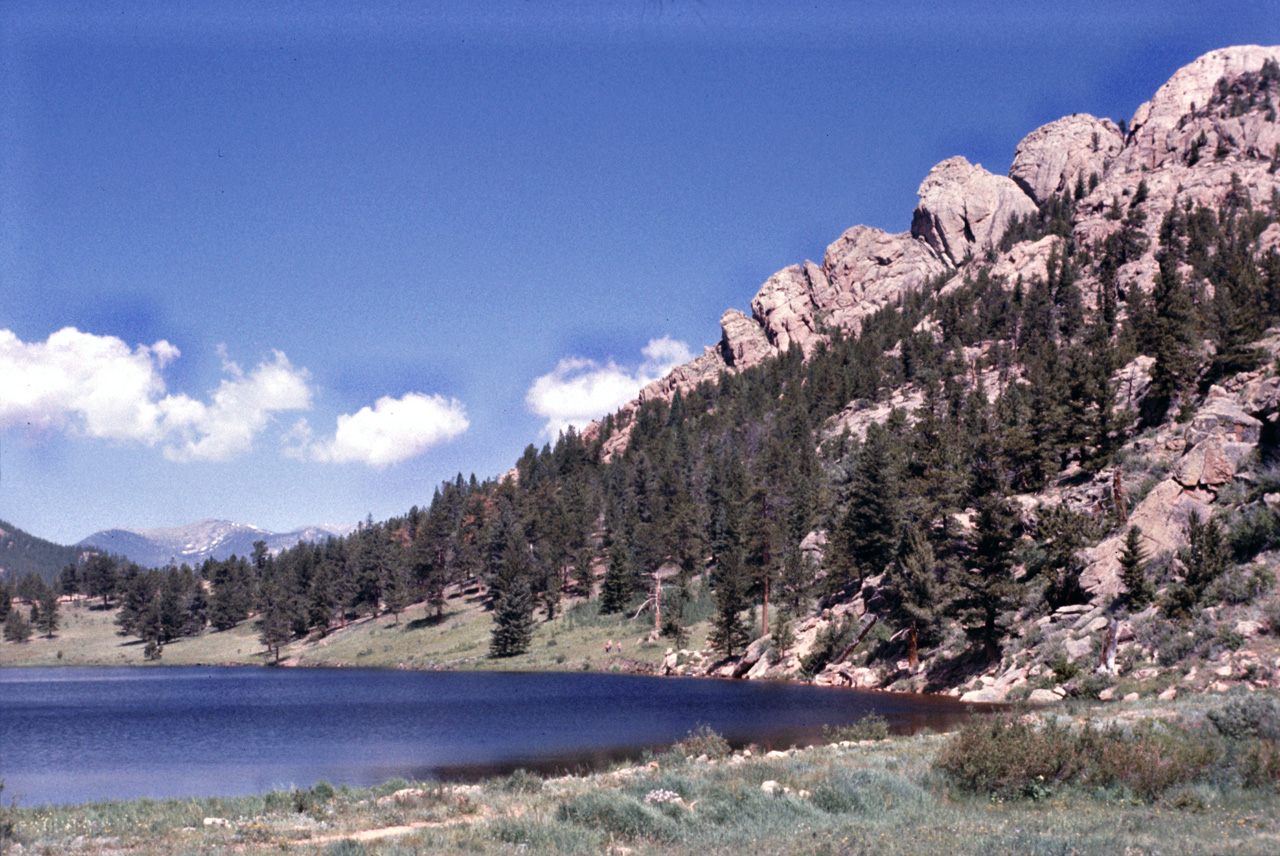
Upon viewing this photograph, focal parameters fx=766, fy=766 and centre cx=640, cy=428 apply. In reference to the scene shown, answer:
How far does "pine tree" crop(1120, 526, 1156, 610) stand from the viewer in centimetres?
3525

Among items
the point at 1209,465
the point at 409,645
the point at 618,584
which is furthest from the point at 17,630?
the point at 1209,465

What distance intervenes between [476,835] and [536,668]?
6799 cm

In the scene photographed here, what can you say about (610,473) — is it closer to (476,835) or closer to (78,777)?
(78,777)

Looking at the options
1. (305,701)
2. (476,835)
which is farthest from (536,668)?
(476,835)

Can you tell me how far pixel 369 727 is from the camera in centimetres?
3906

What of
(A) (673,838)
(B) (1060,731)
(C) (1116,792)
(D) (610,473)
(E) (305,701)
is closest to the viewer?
A: (A) (673,838)

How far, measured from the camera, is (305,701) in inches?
2130

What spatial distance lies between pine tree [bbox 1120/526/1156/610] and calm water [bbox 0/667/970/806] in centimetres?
987

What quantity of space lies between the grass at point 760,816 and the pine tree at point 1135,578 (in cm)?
1872

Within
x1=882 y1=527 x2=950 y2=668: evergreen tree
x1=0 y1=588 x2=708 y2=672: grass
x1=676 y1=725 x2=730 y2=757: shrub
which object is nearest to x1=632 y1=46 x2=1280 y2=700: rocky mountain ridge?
x1=882 y1=527 x2=950 y2=668: evergreen tree

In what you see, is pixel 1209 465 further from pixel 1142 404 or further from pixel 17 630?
pixel 17 630

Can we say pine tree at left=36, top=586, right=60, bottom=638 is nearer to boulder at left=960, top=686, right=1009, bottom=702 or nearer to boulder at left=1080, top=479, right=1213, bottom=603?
boulder at left=960, top=686, right=1009, bottom=702

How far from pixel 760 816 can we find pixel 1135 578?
30.3 meters

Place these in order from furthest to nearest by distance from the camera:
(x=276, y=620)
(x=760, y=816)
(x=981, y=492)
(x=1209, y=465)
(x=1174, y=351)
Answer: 1. (x=276, y=620)
2. (x=1174, y=351)
3. (x=981, y=492)
4. (x=1209, y=465)
5. (x=760, y=816)
